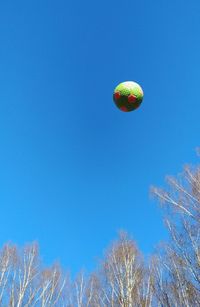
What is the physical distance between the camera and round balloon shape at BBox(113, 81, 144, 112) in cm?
531

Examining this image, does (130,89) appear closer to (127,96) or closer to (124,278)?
(127,96)

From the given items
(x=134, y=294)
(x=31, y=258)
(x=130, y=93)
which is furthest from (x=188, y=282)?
(x=31, y=258)

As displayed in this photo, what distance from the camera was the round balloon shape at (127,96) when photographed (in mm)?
5309

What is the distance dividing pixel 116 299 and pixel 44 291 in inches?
146

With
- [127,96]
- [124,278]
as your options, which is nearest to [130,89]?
[127,96]

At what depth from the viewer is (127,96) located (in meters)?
5.30

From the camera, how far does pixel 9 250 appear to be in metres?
14.4

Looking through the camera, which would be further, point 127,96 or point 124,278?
point 124,278

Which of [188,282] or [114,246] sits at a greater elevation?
[114,246]

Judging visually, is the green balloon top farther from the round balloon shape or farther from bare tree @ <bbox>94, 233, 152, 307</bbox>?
bare tree @ <bbox>94, 233, 152, 307</bbox>

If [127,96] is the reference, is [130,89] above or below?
above

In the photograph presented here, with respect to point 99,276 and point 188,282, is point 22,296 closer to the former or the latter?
point 99,276

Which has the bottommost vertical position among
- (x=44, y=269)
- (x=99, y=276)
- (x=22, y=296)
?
(x=22, y=296)

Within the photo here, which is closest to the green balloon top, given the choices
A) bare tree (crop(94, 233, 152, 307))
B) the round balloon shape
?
the round balloon shape
